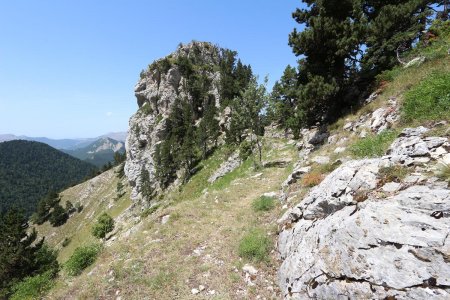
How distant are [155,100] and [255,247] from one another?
89.5 meters

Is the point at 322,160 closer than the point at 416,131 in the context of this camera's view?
No

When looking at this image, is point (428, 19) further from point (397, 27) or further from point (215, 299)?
point (215, 299)

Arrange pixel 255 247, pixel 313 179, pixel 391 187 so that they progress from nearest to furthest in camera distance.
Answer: pixel 391 187 → pixel 255 247 → pixel 313 179

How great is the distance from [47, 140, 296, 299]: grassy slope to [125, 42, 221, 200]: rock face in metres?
71.4

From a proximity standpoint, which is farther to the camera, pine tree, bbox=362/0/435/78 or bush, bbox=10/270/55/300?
pine tree, bbox=362/0/435/78

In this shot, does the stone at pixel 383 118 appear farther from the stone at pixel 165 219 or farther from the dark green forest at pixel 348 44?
the stone at pixel 165 219

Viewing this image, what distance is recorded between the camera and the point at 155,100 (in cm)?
9481

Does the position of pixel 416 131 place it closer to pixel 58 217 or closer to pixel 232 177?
pixel 232 177

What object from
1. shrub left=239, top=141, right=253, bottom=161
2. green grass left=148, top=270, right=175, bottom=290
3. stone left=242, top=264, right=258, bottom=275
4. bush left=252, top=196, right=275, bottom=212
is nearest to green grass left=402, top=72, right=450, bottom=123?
bush left=252, top=196, right=275, bottom=212

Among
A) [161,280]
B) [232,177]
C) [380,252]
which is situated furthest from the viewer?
[232,177]

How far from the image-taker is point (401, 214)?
679cm

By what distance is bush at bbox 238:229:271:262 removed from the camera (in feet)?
37.8

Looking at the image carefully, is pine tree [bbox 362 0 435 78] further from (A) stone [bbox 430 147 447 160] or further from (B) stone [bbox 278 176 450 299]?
(B) stone [bbox 278 176 450 299]

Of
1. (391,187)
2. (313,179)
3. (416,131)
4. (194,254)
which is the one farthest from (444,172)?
(194,254)
